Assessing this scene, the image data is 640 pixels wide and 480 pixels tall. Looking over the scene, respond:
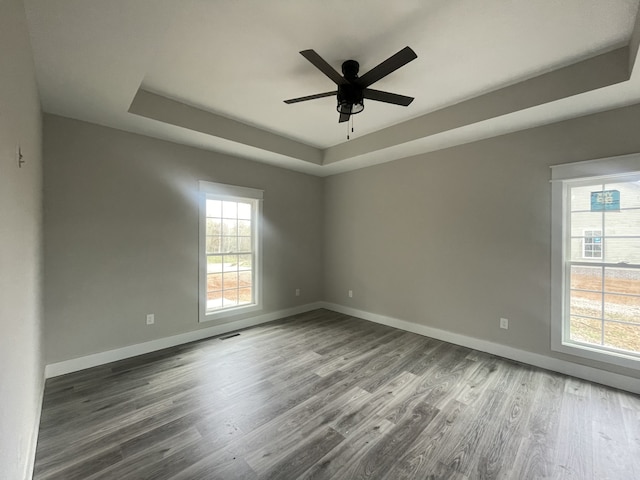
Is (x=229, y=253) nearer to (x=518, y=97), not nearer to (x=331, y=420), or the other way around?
(x=331, y=420)

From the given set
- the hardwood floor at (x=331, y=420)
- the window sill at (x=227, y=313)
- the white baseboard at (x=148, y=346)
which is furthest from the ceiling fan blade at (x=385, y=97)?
the white baseboard at (x=148, y=346)

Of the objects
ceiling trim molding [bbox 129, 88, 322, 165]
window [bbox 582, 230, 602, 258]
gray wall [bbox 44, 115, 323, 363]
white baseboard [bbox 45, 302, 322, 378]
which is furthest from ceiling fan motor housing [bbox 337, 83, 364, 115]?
white baseboard [bbox 45, 302, 322, 378]

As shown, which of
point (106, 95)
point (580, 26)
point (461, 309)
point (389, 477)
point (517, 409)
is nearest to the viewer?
point (389, 477)

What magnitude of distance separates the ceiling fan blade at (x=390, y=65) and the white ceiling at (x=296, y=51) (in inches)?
9.5

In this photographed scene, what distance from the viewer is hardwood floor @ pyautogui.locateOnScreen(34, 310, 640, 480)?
163 centimetres

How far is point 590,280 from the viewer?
8.89 ft

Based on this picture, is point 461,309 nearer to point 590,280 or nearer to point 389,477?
point 590,280

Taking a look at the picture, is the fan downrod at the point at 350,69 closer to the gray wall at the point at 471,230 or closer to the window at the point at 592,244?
the gray wall at the point at 471,230

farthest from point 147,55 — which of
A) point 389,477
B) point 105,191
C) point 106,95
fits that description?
point 389,477

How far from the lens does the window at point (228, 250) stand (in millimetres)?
3678

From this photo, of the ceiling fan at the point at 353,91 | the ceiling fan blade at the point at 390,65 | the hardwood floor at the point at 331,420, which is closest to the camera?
the hardwood floor at the point at 331,420

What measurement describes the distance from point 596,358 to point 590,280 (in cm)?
74

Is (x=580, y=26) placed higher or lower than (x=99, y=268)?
higher

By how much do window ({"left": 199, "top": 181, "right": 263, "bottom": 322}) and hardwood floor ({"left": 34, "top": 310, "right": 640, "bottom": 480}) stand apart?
3.15ft
